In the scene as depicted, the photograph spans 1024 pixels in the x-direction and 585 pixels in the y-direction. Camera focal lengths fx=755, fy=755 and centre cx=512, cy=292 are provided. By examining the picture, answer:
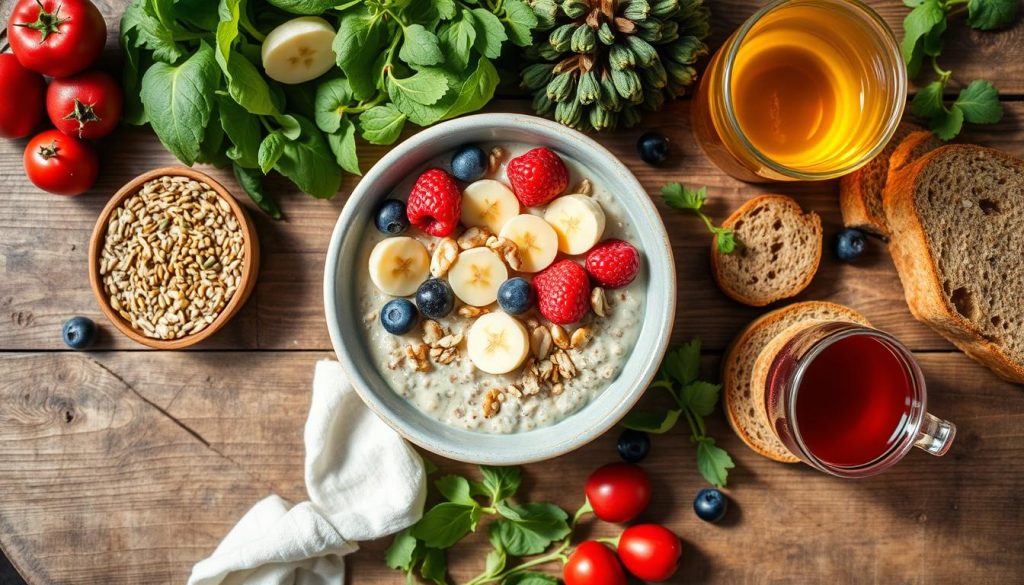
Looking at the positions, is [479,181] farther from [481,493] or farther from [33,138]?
[33,138]

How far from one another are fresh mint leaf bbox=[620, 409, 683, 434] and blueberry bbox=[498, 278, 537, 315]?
0.34m

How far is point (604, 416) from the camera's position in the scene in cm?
127

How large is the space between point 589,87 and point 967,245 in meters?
0.80

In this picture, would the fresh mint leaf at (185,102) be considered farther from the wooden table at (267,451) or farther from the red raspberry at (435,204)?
the red raspberry at (435,204)

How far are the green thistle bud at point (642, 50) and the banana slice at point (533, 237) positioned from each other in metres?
0.32

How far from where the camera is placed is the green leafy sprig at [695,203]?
1.40 meters

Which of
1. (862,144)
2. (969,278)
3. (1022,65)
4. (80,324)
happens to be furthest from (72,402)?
(1022,65)

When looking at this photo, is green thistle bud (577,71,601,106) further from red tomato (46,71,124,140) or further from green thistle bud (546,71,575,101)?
red tomato (46,71,124,140)

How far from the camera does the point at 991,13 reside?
144 cm

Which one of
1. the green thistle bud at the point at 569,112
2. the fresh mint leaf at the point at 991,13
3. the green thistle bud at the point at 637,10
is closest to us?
the green thistle bud at the point at 637,10

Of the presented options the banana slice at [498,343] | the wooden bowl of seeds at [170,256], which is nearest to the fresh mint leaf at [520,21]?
the banana slice at [498,343]

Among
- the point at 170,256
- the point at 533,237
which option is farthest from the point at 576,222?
the point at 170,256

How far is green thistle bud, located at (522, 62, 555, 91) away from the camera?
133 centimetres

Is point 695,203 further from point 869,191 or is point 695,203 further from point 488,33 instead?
point 488,33
